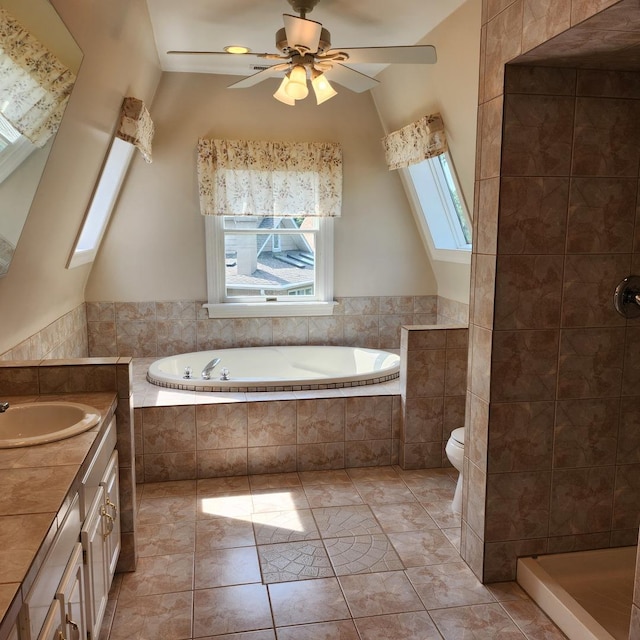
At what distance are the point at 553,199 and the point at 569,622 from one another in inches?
62.2

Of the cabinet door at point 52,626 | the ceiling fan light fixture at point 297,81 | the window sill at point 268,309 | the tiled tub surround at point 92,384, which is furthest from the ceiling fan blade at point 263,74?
the cabinet door at point 52,626

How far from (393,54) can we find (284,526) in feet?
7.82

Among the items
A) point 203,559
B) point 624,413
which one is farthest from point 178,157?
point 624,413

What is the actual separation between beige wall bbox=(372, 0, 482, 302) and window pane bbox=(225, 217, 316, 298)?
1.16 metres

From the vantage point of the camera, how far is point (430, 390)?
3.69 metres

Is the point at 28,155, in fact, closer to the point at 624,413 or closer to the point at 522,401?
the point at 522,401

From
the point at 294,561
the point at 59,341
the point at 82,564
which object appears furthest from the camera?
the point at 59,341

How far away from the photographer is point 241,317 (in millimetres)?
4906

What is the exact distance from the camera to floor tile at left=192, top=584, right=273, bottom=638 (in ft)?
7.30

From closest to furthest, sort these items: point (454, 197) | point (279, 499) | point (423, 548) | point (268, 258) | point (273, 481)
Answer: point (423, 548), point (279, 499), point (273, 481), point (454, 197), point (268, 258)

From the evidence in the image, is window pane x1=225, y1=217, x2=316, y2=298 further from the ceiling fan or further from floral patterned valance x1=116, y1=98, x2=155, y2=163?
the ceiling fan

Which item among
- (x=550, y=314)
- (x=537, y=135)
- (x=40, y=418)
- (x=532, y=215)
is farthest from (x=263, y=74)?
(x=40, y=418)

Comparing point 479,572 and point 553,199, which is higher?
point 553,199

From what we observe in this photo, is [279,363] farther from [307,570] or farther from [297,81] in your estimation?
[297,81]
